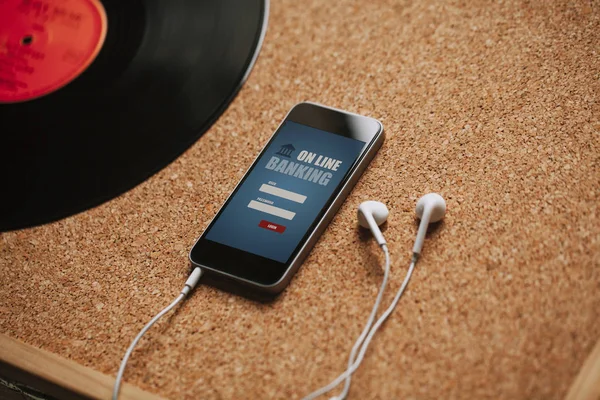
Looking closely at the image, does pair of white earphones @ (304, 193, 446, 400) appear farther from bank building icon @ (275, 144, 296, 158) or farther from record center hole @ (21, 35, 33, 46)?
record center hole @ (21, 35, 33, 46)

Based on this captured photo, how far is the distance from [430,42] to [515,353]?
16.6 inches

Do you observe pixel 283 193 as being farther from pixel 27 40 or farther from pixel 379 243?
pixel 27 40

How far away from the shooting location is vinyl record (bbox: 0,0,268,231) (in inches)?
26.1

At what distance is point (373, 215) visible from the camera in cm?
61

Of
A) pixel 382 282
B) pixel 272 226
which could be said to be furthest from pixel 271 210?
pixel 382 282

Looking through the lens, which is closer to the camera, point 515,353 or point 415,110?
point 515,353

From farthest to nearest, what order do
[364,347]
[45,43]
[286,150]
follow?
[45,43]
[286,150]
[364,347]

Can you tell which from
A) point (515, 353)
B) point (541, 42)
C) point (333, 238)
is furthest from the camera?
point (541, 42)

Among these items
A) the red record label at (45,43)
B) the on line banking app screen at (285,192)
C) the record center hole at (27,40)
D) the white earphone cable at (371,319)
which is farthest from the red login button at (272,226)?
the record center hole at (27,40)

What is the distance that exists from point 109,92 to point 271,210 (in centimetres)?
24

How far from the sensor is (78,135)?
2.22ft

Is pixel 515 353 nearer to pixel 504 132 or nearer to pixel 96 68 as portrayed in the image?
pixel 504 132

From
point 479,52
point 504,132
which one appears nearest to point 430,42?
point 479,52

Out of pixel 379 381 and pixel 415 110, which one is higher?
pixel 415 110
